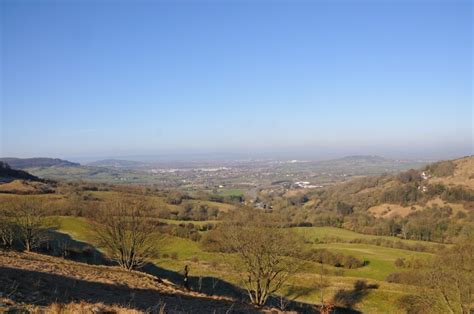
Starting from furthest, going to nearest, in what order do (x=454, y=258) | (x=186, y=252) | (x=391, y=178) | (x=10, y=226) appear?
(x=391, y=178)
(x=186, y=252)
(x=10, y=226)
(x=454, y=258)

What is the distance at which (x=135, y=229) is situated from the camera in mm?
32594

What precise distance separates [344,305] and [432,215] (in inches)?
2830

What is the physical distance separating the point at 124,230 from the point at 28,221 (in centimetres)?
1249

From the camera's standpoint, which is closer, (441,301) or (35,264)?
(35,264)

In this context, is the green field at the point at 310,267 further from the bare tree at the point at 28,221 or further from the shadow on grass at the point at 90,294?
the shadow on grass at the point at 90,294

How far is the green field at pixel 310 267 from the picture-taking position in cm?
3887

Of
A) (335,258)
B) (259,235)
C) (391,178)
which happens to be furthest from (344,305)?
(391,178)

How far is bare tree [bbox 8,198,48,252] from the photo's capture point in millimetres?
37656

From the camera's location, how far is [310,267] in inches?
1956

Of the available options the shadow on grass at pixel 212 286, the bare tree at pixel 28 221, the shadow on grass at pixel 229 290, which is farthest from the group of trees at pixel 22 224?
the shadow on grass at pixel 229 290

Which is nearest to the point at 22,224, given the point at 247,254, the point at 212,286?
the point at 212,286

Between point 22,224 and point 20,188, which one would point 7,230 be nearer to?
point 22,224

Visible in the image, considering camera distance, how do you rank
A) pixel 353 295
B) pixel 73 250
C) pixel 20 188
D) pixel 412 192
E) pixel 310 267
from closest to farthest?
pixel 353 295 → pixel 73 250 → pixel 310 267 → pixel 20 188 → pixel 412 192

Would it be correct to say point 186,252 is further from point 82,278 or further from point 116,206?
point 82,278
